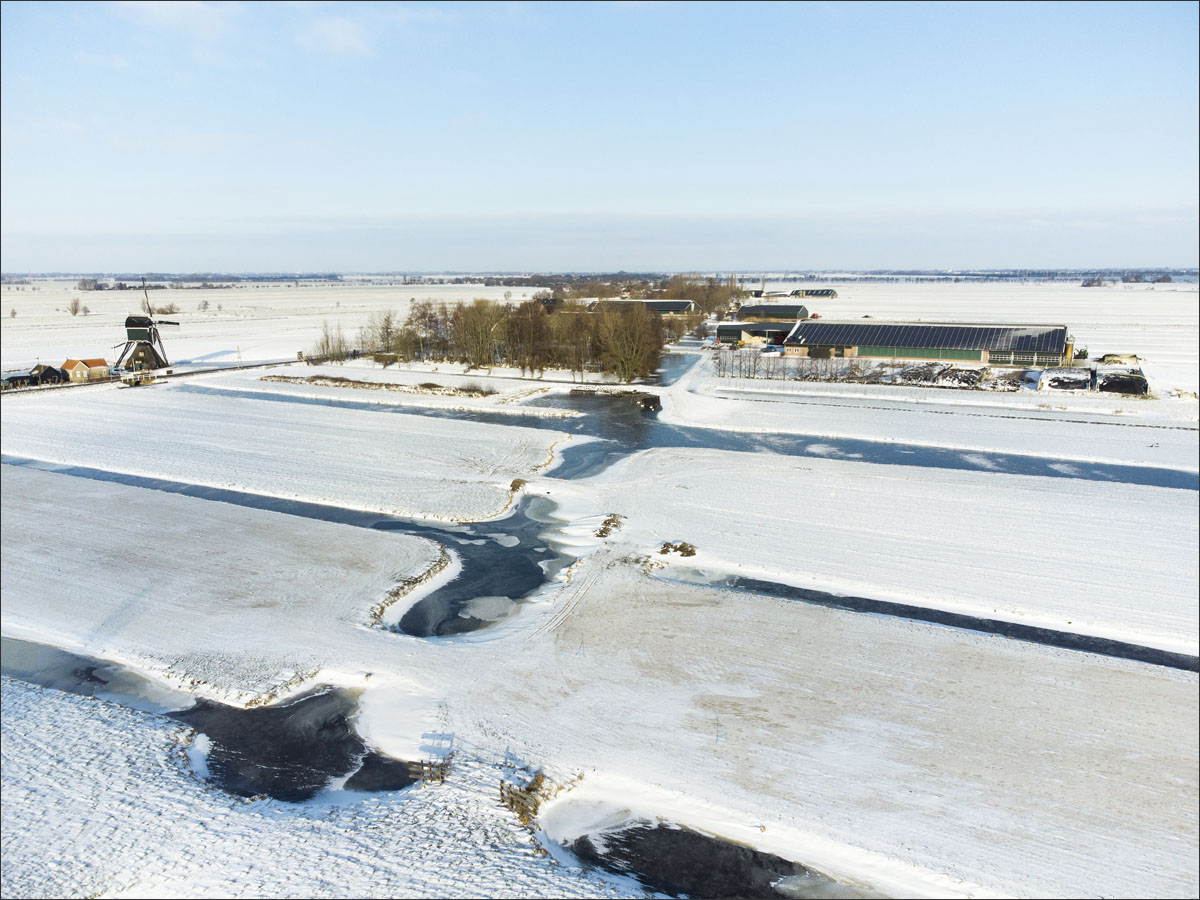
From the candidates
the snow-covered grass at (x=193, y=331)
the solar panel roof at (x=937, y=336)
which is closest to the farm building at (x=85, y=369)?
the snow-covered grass at (x=193, y=331)

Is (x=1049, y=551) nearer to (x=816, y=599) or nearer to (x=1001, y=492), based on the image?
(x=1001, y=492)

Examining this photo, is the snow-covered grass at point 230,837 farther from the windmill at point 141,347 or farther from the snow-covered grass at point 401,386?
the windmill at point 141,347

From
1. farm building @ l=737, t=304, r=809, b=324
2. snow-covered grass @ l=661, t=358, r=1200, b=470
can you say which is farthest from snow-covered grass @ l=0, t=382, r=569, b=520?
farm building @ l=737, t=304, r=809, b=324

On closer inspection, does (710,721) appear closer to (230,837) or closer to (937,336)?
(230,837)

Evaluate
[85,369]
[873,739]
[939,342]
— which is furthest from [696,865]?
[85,369]

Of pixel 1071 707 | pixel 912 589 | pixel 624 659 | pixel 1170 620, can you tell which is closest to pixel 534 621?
pixel 624 659

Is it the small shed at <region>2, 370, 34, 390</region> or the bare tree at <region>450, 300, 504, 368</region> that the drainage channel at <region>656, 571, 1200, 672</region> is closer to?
the bare tree at <region>450, 300, 504, 368</region>
